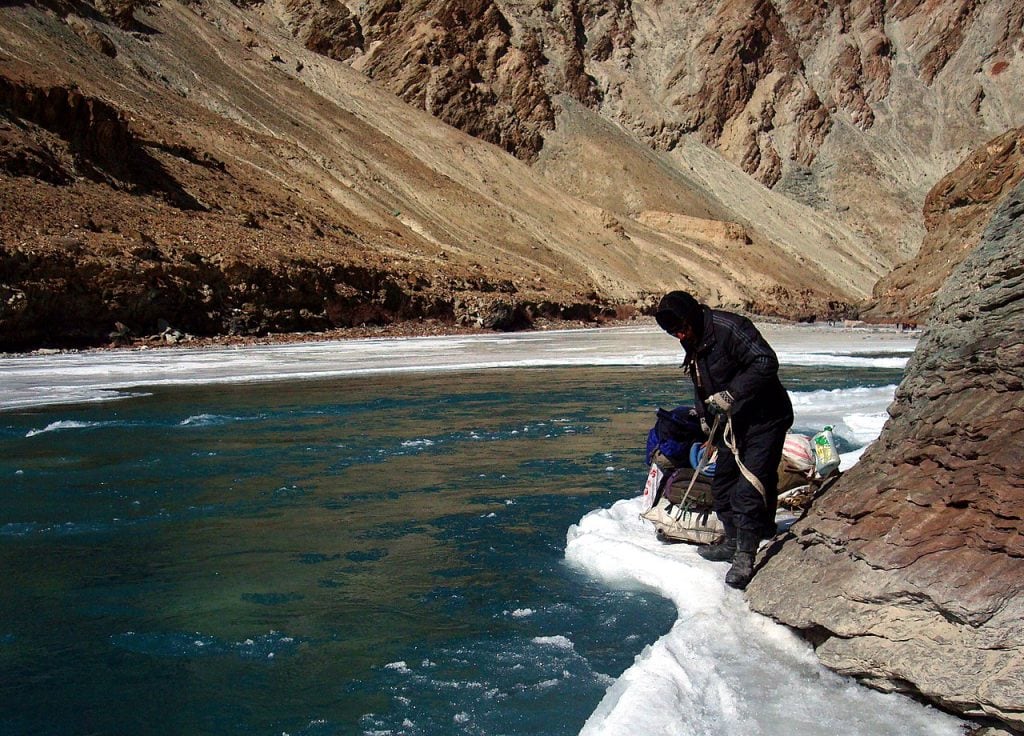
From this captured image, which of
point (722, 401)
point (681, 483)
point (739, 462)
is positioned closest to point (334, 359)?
point (681, 483)

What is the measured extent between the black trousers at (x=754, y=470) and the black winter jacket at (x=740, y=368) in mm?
51

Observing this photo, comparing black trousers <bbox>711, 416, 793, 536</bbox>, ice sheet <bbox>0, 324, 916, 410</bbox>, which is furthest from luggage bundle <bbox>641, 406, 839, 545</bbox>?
ice sheet <bbox>0, 324, 916, 410</bbox>

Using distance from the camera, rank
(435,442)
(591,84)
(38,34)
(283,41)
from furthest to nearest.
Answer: (591,84) < (283,41) < (38,34) < (435,442)

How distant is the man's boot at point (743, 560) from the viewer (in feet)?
15.6

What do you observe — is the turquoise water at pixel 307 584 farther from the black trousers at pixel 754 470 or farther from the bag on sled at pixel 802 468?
the bag on sled at pixel 802 468

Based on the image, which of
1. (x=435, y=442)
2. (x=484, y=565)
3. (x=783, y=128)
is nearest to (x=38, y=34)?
(x=435, y=442)

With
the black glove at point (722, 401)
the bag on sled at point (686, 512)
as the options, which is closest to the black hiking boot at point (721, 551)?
the bag on sled at point (686, 512)

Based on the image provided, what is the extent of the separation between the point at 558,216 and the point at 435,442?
5188 cm

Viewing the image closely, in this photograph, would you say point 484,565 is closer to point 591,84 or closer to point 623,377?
point 623,377

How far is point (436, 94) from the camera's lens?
241ft

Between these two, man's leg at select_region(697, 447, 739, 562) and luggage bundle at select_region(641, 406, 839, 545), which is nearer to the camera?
man's leg at select_region(697, 447, 739, 562)

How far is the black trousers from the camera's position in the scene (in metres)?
4.77

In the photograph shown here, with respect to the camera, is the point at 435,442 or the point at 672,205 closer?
the point at 435,442

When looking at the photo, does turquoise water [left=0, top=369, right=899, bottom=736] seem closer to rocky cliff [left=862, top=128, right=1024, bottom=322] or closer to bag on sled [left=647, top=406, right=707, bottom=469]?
bag on sled [left=647, top=406, right=707, bottom=469]
